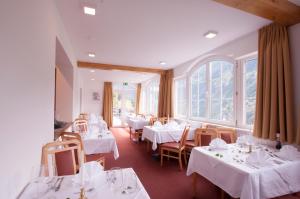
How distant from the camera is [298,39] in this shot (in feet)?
7.72

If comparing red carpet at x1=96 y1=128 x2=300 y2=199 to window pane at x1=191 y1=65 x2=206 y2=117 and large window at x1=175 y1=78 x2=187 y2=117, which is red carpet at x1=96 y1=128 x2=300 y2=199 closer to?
window pane at x1=191 y1=65 x2=206 y2=117

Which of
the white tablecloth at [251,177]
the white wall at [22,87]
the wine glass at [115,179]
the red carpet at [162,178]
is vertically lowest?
the red carpet at [162,178]

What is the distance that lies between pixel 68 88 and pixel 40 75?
2.94 metres

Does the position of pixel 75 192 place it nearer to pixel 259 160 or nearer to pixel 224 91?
pixel 259 160

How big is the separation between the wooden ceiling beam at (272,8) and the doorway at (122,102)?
8193mm

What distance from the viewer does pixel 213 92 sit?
414 cm

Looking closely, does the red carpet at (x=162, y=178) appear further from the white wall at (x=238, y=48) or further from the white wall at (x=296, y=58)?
the white wall at (x=238, y=48)

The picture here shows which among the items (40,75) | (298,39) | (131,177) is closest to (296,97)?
(298,39)

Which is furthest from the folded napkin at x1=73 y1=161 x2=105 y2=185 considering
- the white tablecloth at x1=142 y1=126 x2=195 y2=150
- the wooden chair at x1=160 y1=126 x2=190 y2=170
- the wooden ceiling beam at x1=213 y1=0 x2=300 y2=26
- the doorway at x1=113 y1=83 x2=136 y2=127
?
the doorway at x1=113 y1=83 x2=136 y2=127

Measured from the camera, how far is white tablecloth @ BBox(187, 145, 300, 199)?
149 centimetres

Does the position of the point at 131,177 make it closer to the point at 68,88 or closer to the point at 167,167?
the point at 167,167

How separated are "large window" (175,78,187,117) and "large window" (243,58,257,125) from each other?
6.99 ft

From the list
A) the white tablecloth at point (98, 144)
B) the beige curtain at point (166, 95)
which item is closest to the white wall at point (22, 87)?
the white tablecloth at point (98, 144)

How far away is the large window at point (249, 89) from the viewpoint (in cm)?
310
